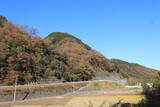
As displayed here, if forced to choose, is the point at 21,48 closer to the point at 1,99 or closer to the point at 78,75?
the point at 1,99

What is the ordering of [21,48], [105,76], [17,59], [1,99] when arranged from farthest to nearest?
[105,76]
[21,48]
[17,59]
[1,99]

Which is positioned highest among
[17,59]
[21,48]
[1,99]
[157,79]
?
[21,48]

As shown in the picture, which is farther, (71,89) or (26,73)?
(71,89)

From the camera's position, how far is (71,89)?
→ 159 feet

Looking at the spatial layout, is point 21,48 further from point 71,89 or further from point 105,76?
point 105,76

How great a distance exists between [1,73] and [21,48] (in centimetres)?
805

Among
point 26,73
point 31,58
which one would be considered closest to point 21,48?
point 31,58

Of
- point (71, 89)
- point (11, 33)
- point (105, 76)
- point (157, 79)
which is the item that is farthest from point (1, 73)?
point (105, 76)

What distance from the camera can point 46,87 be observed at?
136 ft

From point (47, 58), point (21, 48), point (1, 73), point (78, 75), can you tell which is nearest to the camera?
point (1, 73)

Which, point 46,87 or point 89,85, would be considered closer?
point 46,87

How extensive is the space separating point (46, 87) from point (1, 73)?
974 centimetres

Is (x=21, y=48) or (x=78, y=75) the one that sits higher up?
(x=21, y=48)

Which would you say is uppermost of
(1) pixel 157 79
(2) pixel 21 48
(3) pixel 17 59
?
Answer: (2) pixel 21 48
